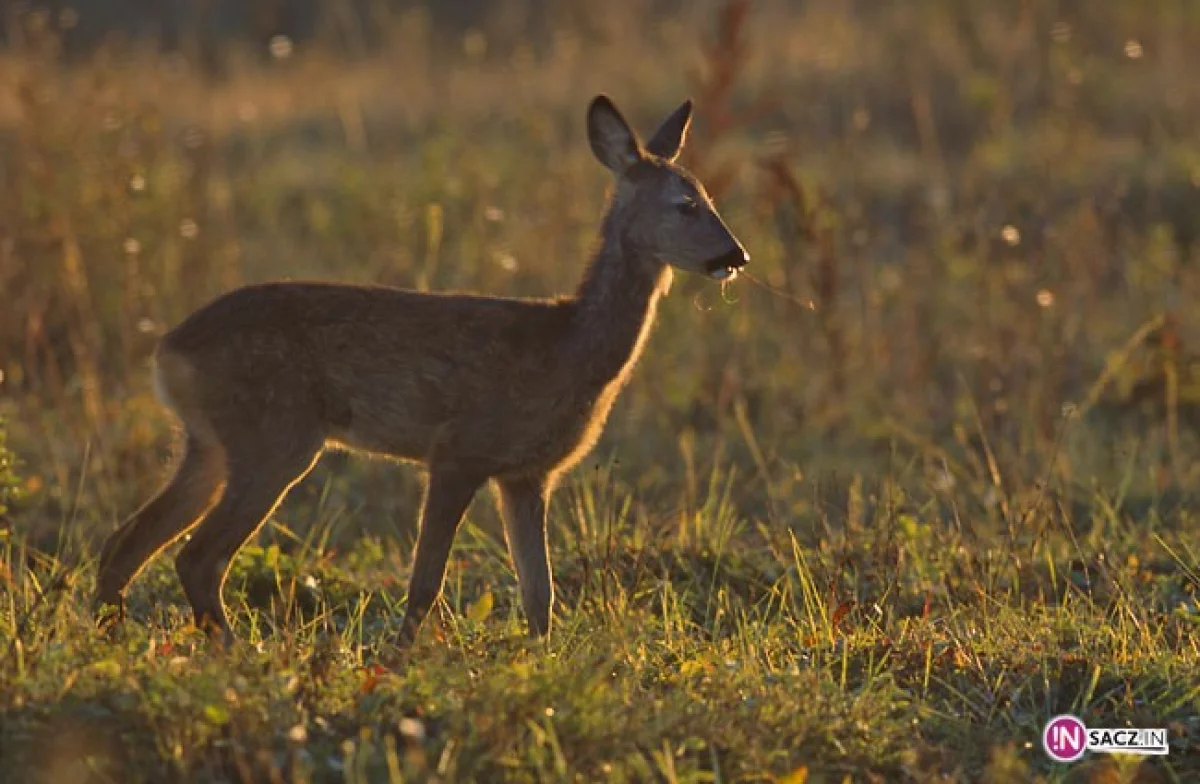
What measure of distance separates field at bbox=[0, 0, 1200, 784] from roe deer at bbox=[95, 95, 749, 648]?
10.2 inches

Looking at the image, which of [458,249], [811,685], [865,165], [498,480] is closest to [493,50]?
[865,165]

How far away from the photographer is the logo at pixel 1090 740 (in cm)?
570

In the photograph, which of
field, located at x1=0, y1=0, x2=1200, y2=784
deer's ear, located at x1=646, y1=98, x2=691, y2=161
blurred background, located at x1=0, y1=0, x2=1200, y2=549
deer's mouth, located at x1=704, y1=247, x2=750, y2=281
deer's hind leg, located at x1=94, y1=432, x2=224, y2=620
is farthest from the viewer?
→ blurred background, located at x1=0, y1=0, x2=1200, y2=549

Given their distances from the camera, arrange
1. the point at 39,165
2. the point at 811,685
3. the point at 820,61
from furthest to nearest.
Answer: the point at 820,61 → the point at 39,165 → the point at 811,685

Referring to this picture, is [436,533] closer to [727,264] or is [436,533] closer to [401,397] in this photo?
[401,397]

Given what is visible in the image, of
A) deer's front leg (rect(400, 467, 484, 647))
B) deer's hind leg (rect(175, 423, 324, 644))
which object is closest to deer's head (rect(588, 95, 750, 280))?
deer's front leg (rect(400, 467, 484, 647))

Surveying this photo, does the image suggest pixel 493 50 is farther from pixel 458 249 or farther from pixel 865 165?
pixel 458 249

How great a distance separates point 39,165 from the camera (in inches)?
415

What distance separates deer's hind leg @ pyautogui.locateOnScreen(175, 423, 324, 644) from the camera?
6562 millimetres

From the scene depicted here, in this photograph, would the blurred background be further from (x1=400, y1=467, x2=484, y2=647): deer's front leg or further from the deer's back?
(x1=400, y1=467, x2=484, y2=647): deer's front leg

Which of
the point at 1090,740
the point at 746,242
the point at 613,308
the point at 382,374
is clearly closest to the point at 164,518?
the point at 382,374

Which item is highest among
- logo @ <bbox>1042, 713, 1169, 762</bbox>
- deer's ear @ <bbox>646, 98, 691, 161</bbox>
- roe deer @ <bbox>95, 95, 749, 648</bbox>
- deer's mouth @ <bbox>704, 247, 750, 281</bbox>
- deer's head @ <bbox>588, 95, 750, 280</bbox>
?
deer's ear @ <bbox>646, 98, 691, 161</bbox>

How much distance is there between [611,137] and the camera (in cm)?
715

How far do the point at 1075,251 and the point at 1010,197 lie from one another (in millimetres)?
1191
